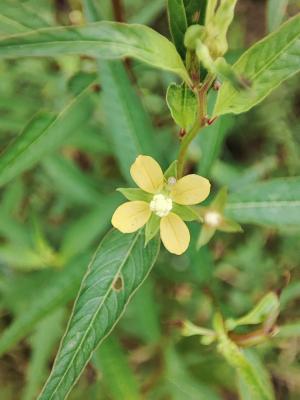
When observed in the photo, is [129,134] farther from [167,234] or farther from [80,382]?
[80,382]

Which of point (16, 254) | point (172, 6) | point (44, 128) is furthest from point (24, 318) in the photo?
point (172, 6)

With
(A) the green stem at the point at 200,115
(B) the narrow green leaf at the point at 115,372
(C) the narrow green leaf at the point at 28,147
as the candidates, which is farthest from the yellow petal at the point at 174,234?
(B) the narrow green leaf at the point at 115,372

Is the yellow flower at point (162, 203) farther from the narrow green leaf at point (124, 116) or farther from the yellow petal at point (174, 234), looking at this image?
the narrow green leaf at point (124, 116)

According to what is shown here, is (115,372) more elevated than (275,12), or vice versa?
(275,12)

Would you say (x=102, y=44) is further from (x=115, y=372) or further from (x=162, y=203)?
(x=115, y=372)

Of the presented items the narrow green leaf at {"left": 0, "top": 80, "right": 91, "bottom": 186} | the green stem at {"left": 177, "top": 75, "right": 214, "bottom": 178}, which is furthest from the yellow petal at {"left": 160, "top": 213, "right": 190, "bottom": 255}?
the narrow green leaf at {"left": 0, "top": 80, "right": 91, "bottom": 186}

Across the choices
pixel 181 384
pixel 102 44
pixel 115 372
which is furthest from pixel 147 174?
pixel 181 384
